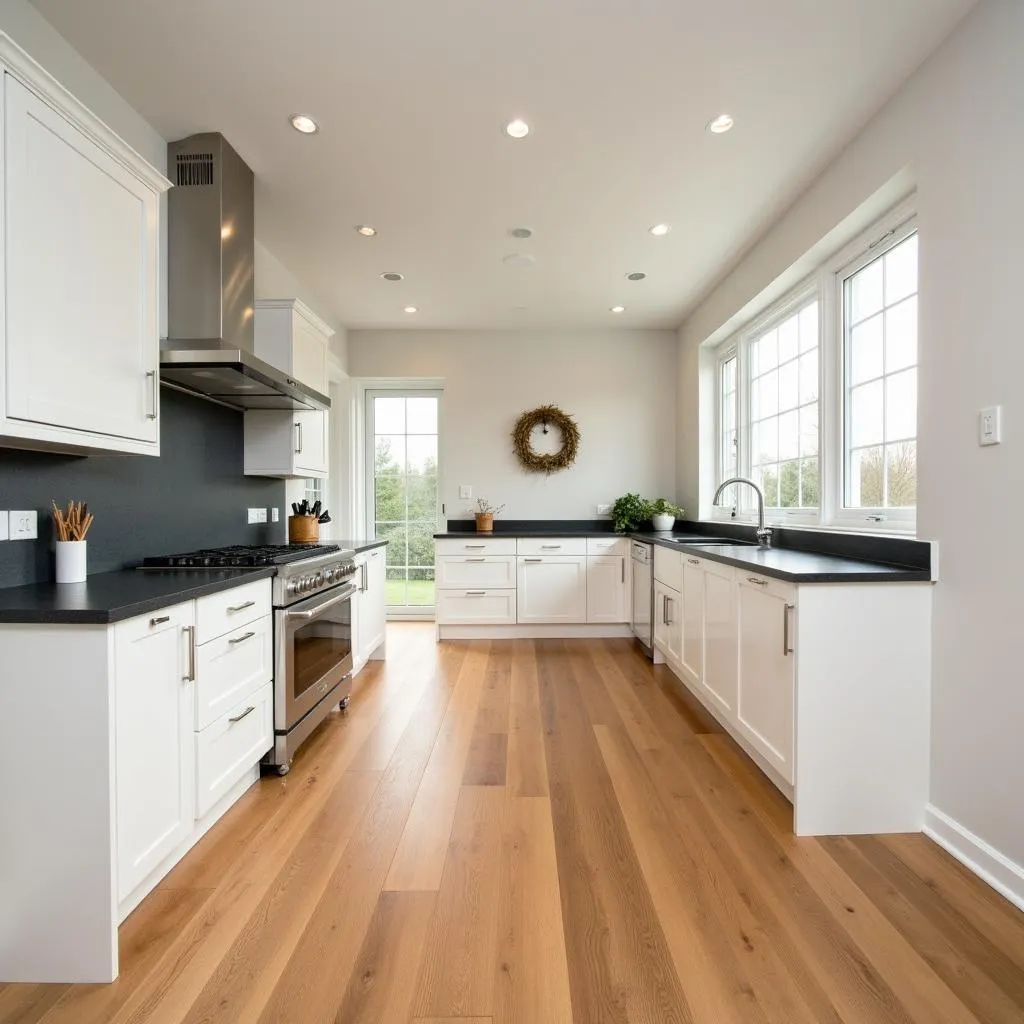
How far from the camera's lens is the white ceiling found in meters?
1.79

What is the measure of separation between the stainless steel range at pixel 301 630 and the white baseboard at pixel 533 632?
5.22 ft

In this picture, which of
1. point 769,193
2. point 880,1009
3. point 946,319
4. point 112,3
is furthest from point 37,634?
point 769,193

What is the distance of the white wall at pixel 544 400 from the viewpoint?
5.00 meters

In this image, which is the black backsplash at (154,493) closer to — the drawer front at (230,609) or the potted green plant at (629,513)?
the drawer front at (230,609)

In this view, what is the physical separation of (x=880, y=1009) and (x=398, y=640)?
12.3 feet

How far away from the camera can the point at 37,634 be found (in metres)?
1.31

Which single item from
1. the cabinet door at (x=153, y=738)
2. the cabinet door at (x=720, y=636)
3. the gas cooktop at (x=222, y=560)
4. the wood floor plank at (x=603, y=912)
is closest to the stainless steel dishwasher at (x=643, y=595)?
the cabinet door at (x=720, y=636)

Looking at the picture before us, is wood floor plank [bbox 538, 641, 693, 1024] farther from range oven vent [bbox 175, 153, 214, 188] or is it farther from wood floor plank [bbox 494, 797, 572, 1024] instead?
range oven vent [bbox 175, 153, 214, 188]

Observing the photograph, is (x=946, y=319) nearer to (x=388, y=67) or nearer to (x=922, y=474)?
(x=922, y=474)

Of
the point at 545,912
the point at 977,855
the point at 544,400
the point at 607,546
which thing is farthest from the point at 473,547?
the point at 977,855

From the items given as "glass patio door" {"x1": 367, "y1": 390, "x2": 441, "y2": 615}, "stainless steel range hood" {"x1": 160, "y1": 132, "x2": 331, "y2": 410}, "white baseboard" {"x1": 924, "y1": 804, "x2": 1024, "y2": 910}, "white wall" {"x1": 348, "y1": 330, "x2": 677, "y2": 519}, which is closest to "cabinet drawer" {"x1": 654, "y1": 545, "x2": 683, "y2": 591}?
"white wall" {"x1": 348, "y1": 330, "x2": 677, "y2": 519}

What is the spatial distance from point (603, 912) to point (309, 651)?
63.3 inches

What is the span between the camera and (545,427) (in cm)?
500

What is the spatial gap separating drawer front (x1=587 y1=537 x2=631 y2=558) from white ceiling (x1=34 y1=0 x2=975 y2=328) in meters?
2.09
